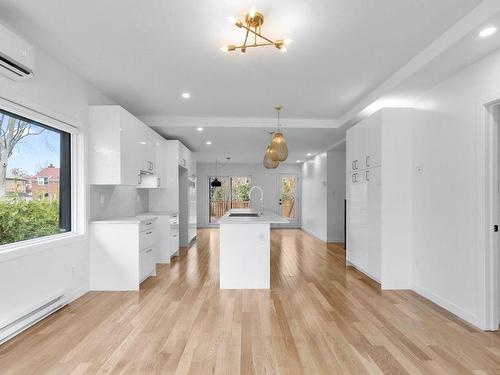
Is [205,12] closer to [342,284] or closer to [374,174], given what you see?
[374,174]

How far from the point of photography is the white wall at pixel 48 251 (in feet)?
8.29

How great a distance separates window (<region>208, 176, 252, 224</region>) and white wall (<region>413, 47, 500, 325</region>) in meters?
7.62

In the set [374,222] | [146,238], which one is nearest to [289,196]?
[374,222]

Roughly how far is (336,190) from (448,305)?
4.80m

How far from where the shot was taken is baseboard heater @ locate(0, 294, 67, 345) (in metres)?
2.45

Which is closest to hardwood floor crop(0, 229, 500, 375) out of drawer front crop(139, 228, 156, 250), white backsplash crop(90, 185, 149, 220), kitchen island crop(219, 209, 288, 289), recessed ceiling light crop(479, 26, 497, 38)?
kitchen island crop(219, 209, 288, 289)

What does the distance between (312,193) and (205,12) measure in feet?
24.9

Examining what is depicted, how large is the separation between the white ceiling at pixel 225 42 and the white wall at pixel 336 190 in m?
3.66

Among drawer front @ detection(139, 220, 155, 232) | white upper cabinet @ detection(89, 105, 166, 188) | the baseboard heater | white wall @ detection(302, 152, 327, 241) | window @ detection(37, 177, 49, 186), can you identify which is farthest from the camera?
white wall @ detection(302, 152, 327, 241)

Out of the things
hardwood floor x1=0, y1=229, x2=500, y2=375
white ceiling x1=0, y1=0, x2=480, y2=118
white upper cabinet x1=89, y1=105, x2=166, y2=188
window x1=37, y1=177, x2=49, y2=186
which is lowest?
hardwood floor x1=0, y1=229, x2=500, y2=375

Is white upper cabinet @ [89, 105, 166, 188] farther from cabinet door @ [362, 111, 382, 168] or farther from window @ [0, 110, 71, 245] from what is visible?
cabinet door @ [362, 111, 382, 168]

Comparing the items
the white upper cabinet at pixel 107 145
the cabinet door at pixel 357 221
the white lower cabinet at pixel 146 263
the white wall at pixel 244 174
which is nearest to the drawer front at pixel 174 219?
the white lower cabinet at pixel 146 263

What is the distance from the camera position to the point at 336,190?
7.78 metres

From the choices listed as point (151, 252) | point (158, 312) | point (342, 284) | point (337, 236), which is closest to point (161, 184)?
point (151, 252)
